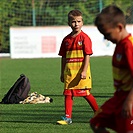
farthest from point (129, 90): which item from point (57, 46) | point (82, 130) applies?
point (57, 46)

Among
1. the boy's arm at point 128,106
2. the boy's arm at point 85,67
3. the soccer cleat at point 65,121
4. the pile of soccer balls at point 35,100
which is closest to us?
the boy's arm at point 128,106

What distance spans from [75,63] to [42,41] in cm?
2357

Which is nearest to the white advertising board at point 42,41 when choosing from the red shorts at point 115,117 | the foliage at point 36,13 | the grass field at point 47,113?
the foliage at point 36,13

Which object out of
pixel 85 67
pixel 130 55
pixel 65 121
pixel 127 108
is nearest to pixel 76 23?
pixel 85 67

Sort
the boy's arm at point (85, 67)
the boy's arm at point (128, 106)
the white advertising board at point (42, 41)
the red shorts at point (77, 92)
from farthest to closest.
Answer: the white advertising board at point (42, 41)
the red shorts at point (77, 92)
the boy's arm at point (85, 67)
the boy's arm at point (128, 106)

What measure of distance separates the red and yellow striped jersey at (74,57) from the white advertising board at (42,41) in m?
23.4

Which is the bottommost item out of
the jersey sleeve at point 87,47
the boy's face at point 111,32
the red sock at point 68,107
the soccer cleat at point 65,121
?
the soccer cleat at point 65,121

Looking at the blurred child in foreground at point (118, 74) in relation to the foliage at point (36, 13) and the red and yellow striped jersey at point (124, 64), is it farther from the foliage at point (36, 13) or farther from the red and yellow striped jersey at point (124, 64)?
the foliage at point (36, 13)

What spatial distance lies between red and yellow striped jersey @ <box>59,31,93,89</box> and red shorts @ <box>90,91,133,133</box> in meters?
3.31

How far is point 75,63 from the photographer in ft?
30.5

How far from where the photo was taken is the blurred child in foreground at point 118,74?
223 inches

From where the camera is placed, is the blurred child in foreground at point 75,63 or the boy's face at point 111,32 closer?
the boy's face at point 111,32

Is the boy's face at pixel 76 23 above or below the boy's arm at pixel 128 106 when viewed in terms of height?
above

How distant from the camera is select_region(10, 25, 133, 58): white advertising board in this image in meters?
32.9
